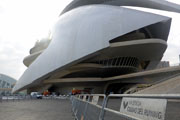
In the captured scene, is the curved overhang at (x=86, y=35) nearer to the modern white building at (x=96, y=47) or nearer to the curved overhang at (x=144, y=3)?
the modern white building at (x=96, y=47)

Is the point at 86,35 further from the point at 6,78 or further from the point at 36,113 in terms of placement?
the point at 6,78

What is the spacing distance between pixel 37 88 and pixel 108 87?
15.6 m

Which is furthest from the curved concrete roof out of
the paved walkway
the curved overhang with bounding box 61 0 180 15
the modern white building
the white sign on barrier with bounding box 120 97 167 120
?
the white sign on barrier with bounding box 120 97 167 120

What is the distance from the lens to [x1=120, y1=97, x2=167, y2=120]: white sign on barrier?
151 centimetres

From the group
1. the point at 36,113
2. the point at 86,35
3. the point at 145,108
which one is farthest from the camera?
the point at 86,35

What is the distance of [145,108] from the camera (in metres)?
1.76

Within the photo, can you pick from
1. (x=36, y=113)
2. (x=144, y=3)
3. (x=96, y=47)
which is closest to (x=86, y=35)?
(x=96, y=47)

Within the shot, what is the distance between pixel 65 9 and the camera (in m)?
48.4

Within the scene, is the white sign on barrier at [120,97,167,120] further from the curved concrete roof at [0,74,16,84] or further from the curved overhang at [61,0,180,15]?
the curved concrete roof at [0,74,16,84]

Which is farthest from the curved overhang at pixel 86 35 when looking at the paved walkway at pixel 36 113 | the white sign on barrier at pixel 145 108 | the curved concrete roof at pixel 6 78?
the curved concrete roof at pixel 6 78

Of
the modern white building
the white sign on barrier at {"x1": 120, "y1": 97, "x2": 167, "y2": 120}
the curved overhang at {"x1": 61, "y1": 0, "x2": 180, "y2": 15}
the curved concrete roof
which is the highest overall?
the curved overhang at {"x1": 61, "y1": 0, "x2": 180, "y2": 15}

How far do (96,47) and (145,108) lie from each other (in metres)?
27.6

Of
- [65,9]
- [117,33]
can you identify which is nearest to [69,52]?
[117,33]

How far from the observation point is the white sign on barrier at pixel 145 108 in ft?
4.95
